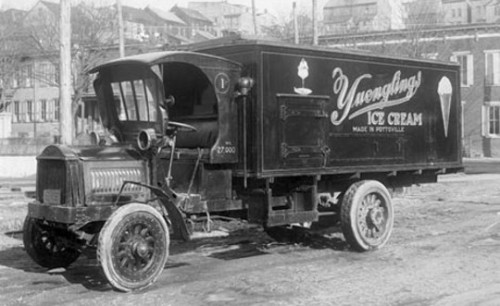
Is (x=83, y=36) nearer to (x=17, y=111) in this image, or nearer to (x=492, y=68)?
(x=17, y=111)

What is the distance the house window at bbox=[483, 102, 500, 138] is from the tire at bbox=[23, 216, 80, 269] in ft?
136

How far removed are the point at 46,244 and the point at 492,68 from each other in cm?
4247

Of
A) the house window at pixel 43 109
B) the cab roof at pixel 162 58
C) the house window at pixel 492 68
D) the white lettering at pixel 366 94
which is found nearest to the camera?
the cab roof at pixel 162 58

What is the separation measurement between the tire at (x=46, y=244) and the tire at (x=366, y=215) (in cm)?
389

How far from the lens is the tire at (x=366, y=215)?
33.5ft

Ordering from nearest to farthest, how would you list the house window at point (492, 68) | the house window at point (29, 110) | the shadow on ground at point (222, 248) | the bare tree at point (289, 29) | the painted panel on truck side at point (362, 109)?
the shadow on ground at point (222, 248), the painted panel on truck side at point (362, 109), the house window at point (492, 68), the bare tree at point (289, 29), the house window at point (29, 110)

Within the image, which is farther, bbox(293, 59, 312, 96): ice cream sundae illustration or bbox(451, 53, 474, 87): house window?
bbox(451, 53, 474, 87): house window

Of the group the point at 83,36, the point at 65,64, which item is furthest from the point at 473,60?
the point at 65,64

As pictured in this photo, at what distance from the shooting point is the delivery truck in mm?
7887

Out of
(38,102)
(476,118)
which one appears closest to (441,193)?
(476,118)

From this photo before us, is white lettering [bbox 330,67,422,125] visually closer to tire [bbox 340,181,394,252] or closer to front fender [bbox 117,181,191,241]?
tire [bbox 340,181,394,252]

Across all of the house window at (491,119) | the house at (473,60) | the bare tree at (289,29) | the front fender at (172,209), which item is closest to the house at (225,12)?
the bare tree at (289,29)

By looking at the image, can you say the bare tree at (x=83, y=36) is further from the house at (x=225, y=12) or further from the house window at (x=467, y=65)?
the house at (x=225, y=12)

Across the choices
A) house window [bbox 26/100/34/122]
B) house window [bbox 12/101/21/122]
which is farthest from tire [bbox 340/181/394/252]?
house window [bbox 12/101/21/122]
